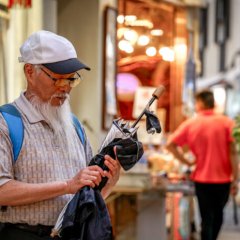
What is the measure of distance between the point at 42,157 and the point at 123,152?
Result: 369mm

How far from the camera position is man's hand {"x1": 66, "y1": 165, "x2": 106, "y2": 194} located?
306 cm

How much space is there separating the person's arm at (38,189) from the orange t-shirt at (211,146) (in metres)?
5.21

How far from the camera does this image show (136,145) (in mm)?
3146

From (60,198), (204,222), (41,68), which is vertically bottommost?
(204,222)

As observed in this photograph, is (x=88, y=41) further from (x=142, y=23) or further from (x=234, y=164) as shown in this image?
(x=142, y=23)

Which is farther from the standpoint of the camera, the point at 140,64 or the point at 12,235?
the point at 140,64

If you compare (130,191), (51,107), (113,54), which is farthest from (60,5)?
(51,107)

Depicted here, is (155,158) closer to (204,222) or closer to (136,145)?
(204,222)

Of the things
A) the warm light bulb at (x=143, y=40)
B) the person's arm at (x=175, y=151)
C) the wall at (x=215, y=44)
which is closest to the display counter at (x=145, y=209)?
the person's arm at (x=175, y=151)

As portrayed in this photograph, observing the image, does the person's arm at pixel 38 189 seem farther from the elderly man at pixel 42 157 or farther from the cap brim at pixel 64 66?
the cap brim at pixel 64 66

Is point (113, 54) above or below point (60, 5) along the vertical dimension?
below

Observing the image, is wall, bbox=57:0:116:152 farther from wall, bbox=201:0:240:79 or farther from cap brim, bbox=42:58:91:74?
wall, bbox=201:0:240:79

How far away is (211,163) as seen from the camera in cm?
817

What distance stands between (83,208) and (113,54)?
5.46 meters
